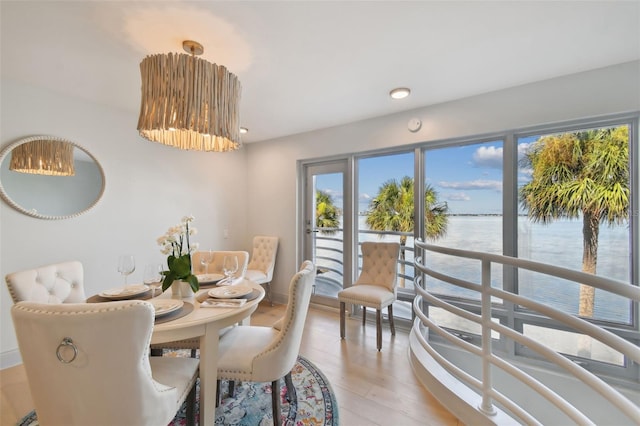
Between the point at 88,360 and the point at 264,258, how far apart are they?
3.13m

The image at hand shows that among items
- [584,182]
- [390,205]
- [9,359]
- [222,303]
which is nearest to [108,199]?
[9,359]

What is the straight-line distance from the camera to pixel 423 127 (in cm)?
303

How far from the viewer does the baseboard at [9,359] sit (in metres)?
2.34

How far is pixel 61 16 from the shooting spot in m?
1.65

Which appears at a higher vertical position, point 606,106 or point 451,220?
point 606,106

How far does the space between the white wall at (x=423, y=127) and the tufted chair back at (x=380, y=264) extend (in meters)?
1.18

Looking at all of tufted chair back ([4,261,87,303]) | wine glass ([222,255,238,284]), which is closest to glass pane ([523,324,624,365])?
wine glass ([222,255,238,284])

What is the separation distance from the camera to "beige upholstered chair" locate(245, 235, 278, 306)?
3.96 meters

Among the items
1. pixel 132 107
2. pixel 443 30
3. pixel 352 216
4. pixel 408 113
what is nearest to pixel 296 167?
pixel 352 216

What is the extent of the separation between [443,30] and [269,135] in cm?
282

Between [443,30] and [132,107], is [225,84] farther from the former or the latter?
[132,107]

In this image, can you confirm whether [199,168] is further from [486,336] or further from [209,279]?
[486,336]

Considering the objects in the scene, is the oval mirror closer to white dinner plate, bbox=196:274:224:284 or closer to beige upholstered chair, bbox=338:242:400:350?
white dinner plate, bbox=196:274:224:284

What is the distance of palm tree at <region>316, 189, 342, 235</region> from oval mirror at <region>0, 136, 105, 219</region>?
102 inches
